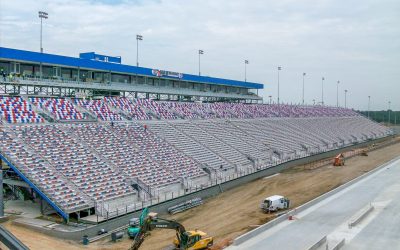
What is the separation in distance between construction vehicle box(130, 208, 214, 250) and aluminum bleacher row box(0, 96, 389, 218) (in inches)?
326

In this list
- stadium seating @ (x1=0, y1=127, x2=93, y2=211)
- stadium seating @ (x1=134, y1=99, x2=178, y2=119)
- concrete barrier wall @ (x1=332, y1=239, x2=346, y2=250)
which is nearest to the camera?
concrete barrier wall @ (x1=332, y1=239, x2=346, y2=250)

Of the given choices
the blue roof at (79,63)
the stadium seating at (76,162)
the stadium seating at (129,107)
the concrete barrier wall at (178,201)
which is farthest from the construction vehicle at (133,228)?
the blue roof at (79,63)

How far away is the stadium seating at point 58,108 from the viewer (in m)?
36.4

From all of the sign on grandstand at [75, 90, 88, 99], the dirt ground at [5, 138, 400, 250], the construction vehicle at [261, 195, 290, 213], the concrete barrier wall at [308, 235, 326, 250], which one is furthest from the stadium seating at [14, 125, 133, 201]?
the concrete barrier wall at [308, 235, 326, 250]

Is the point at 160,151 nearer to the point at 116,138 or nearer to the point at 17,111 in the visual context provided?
the point at 116,138

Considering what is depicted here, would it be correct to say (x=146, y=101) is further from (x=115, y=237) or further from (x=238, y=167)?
(x=115, y=237)

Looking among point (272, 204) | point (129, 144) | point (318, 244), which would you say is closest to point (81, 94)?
point (129, 144)

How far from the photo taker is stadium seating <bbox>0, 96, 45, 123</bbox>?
106 feet

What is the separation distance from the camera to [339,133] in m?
80.1

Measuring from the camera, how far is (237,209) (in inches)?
1197

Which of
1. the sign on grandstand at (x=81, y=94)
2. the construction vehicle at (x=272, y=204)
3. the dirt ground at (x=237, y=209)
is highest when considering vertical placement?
the sign on grandstand at (x=81, y=94)

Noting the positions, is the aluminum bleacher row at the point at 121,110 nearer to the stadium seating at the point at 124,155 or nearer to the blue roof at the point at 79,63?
the stadium seating at the point at 124,155

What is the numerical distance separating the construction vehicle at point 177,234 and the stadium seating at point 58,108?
2004cm

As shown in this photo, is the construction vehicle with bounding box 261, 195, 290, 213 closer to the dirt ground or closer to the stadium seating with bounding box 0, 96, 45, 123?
the dirt ground
